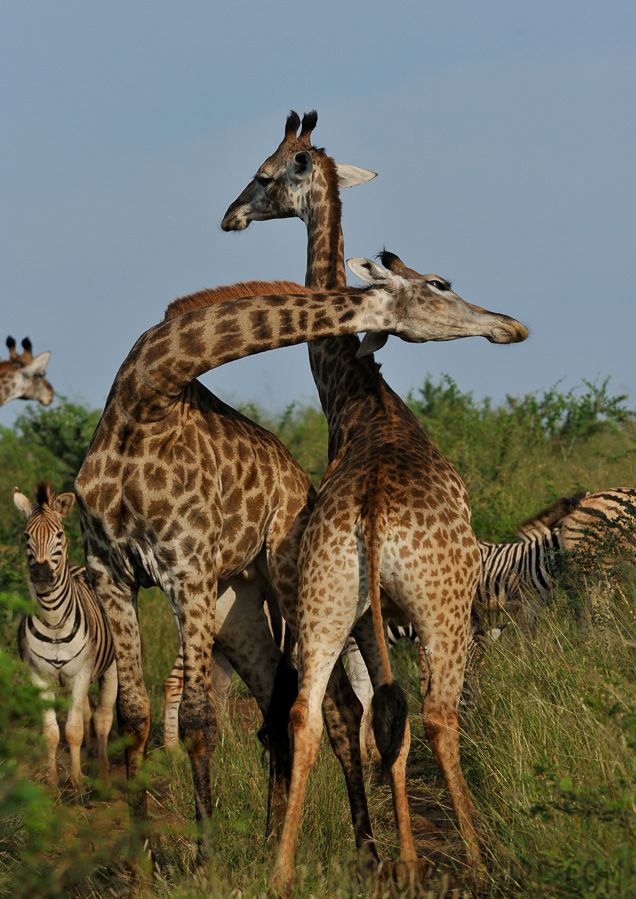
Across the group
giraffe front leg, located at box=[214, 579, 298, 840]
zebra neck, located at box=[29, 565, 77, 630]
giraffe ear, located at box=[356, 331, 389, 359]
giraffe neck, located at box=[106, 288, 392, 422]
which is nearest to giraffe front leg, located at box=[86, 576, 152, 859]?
giraffe front leg, located at box=[214, 579, 298, 840]

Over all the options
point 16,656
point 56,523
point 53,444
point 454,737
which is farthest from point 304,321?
point 53,444

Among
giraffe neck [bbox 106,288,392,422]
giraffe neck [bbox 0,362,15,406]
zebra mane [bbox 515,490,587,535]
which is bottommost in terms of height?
giraffe neck [bbox 106,288,392,422]

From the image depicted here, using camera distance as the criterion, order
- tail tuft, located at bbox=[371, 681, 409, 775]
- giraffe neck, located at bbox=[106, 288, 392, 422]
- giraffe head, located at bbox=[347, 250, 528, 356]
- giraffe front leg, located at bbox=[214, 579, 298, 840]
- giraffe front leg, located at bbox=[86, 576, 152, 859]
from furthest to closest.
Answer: giraffe front leg, located at bbox=[214, 579, 298, 840], giraffe front leg, located at bbox=[86, 576, 152, 859], giraffe head, located at bbox=[347, 250, 528, 356], giraffe neck, located at bbox=[106, 288, 392, 422], tail tuft, located at bbox=[371, 681, 409, 775]

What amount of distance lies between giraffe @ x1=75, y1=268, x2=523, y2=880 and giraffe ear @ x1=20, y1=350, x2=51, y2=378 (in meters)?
5.04

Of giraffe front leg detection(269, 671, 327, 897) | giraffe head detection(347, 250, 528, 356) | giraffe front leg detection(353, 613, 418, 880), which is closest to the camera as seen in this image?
giraffe front leg detection(269, 671, 327, 897)

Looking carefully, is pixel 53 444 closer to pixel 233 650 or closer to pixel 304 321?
pixel 233 650

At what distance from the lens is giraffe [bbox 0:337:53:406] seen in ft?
32.0

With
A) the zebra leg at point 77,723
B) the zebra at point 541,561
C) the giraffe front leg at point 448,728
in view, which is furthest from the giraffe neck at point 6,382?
the giraffe front leg at point 448,728

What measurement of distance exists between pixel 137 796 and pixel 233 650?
107 cm

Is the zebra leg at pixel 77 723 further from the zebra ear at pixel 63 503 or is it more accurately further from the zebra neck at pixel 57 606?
the zebra ear at pixel 63 503

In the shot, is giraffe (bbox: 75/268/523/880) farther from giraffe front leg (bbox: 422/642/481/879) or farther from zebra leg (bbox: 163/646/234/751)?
zebra leg (bbox: 163/646/234/751)

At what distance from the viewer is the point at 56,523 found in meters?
7.46

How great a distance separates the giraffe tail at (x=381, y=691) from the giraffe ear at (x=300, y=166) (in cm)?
323

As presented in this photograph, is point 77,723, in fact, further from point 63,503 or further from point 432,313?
point 432,313
